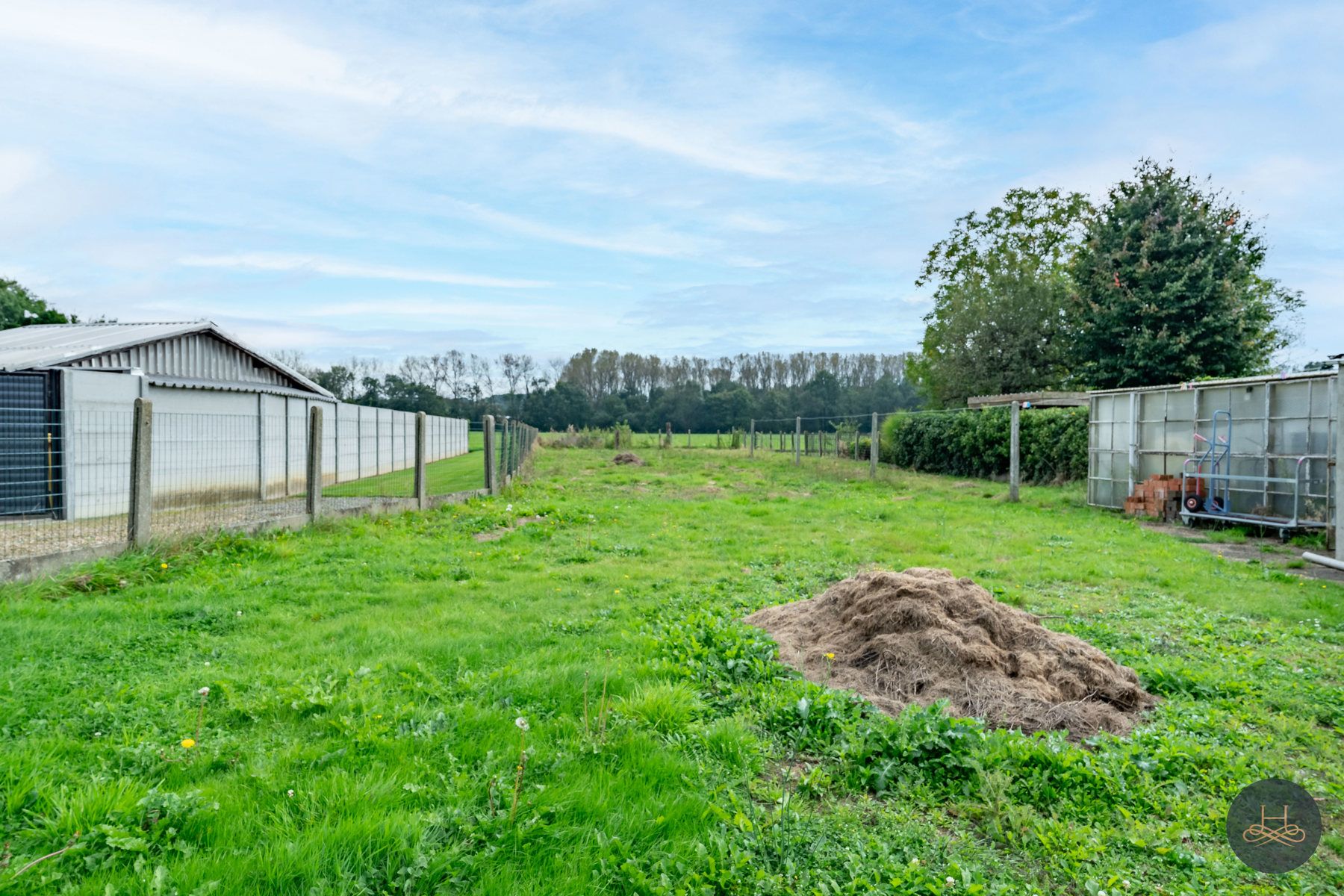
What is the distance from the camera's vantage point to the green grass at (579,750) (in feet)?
7.95

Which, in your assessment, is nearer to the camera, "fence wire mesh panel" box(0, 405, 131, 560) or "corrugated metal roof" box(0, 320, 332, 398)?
"fence wire mesh panel" box(0, 405, 131, 560)

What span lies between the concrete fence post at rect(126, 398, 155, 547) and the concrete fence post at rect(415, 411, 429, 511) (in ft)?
12.7

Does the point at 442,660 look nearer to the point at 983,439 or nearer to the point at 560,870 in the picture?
the point at 560,870

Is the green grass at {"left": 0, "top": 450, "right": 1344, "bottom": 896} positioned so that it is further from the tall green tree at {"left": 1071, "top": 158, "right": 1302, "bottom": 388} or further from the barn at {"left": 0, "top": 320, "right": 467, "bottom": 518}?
the tall green tree at {"left": 1071, "top": 158, "right": 1302, "bottom": 388}

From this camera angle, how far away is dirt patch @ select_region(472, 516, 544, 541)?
9102 millimetres

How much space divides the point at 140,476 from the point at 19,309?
1596 inches

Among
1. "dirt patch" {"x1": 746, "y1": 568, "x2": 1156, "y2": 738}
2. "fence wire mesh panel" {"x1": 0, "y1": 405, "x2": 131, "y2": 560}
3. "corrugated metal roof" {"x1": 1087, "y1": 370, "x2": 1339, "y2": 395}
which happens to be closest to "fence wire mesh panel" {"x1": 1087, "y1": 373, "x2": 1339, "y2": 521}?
"corrugated metal roof" {"x1": 1087, "y1": 370, "x2": 1339, "y2": 395}

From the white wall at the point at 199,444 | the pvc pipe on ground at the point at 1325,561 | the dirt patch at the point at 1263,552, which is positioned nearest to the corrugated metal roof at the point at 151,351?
the white wall at the point at 199,444

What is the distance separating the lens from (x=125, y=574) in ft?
20.9

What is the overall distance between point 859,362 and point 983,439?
51.3 m

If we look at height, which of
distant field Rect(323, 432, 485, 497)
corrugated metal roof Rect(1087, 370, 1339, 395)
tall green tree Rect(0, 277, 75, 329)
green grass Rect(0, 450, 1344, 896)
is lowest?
green grass Rect(0, 450, 1344, 896)

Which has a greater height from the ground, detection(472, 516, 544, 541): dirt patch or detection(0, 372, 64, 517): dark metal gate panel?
detection(0, 372, 64, 517): dark metal gate panel

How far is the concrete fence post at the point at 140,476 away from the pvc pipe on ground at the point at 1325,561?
11931 mm

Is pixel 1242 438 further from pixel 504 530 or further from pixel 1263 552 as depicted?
pixel 504 530
